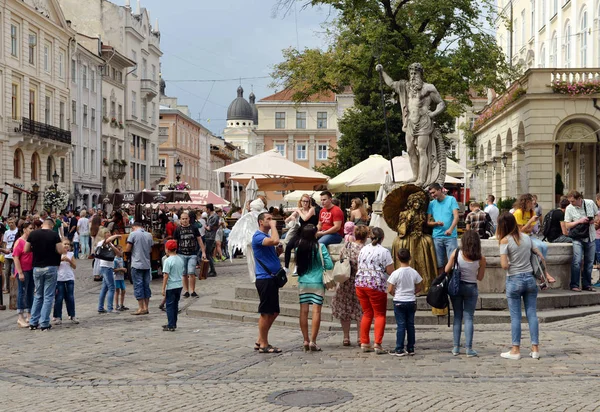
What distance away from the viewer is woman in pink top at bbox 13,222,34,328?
516 inches

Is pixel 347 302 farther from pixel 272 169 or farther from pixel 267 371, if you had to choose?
pixel 272 169

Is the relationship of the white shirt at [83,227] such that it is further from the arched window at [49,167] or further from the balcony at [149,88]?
the balcony at [149,88]

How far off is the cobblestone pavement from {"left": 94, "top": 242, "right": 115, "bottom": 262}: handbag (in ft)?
6.74

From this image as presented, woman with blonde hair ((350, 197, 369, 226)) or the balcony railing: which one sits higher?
the balcony railing

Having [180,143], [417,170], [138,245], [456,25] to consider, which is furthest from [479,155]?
[180,143]

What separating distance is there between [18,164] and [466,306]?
37.4m

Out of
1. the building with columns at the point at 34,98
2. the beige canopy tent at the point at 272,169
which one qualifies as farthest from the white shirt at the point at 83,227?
the building with columns at the point at 34,98

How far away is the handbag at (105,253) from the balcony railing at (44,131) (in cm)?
2972

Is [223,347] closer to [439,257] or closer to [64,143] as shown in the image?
[439,257]

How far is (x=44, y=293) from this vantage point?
12.5 meters

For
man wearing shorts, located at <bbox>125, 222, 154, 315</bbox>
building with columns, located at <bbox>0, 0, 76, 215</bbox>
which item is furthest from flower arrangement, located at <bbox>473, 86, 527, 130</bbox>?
building with columns, located at <bbox>0, 0, 76, 215</bbox>

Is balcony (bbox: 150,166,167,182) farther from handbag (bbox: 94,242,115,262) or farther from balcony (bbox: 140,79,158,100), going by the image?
handbag (bbox: 94,242,115,262)

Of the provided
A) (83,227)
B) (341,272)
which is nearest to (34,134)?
(83,227)

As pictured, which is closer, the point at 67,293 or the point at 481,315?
the point at 481,315
